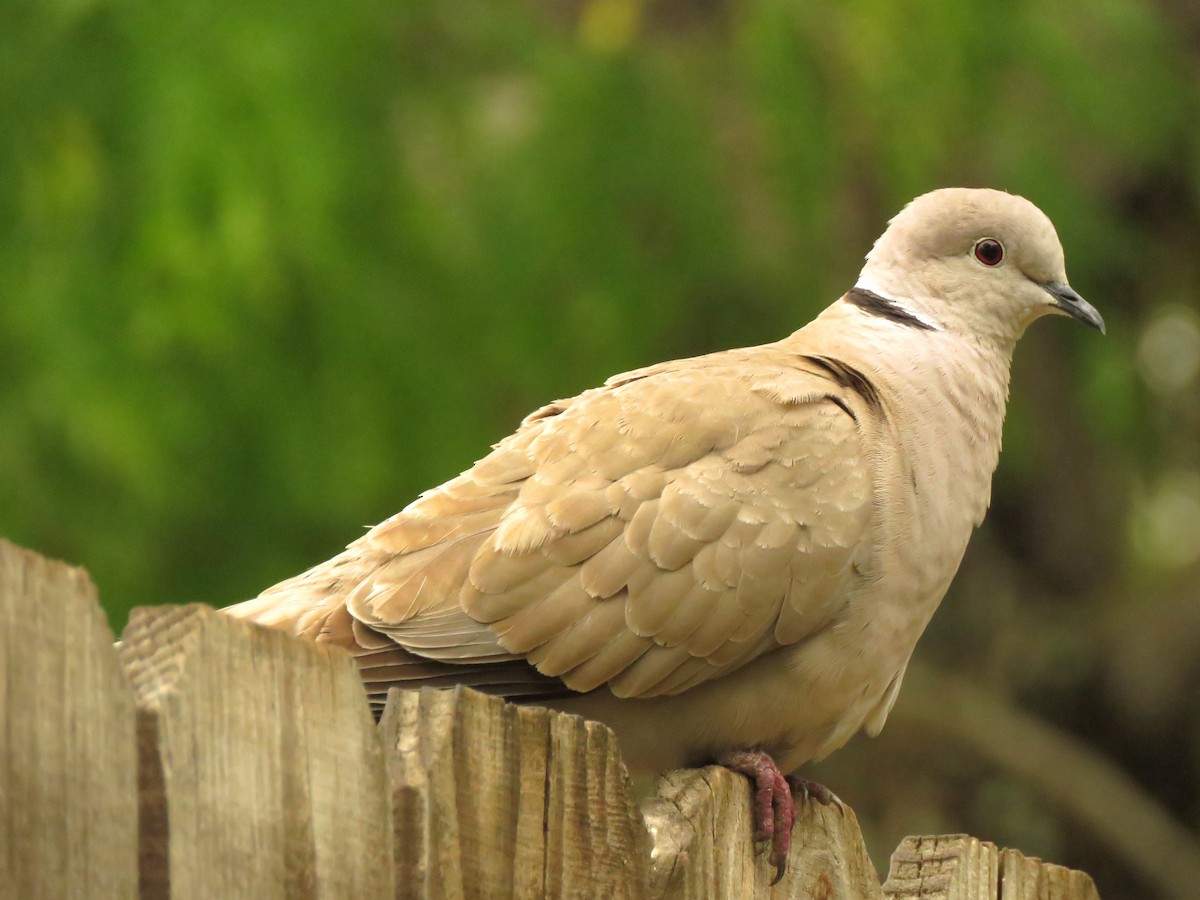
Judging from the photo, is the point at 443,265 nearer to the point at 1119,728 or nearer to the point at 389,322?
the point at 389,322

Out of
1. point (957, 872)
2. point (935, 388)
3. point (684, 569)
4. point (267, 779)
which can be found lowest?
point (957, 872)

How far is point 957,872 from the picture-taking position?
2.55 meters

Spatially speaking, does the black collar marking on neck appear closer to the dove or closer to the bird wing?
the dove

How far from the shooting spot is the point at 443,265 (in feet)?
17.9

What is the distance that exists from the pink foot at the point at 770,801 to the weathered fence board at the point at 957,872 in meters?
0.19

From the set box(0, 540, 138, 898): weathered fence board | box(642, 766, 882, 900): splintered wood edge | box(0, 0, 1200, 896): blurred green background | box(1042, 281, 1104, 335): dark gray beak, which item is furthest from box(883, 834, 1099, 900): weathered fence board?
box(0, 0, 1200, 896): blurred green background

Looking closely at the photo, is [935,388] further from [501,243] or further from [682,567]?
[501,243]

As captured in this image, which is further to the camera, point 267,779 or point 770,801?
point 770,801

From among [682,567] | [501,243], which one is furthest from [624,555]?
[501,243]

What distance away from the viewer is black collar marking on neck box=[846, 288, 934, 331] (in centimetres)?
393

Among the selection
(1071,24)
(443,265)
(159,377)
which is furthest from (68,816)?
(1071,24)

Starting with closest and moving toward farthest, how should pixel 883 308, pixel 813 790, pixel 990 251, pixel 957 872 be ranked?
1. pixel 957 872
2. pixel 813 790
3. pixel 883 308
4. pixel 990 251

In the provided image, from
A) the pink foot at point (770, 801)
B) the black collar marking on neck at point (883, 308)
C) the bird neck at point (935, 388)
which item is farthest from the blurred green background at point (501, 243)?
the pink foot at point (770, 801)

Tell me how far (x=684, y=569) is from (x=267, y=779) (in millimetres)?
1460
